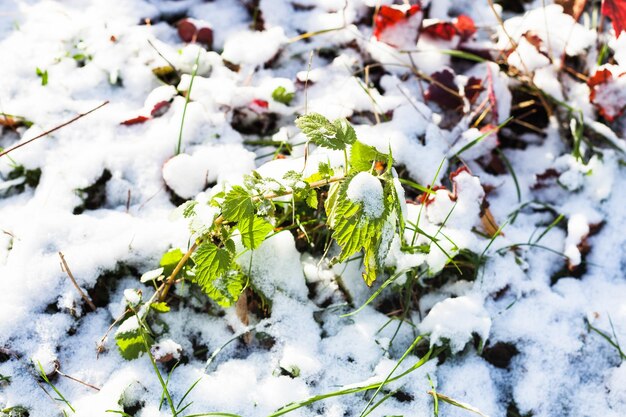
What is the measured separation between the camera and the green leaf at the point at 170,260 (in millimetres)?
1296

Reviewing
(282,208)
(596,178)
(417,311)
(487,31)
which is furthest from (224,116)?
(596,178)

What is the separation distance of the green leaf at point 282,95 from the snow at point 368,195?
0.60 meters

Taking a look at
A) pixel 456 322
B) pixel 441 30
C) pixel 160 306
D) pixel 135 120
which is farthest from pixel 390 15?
pixel 160 306

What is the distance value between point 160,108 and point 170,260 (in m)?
0.54

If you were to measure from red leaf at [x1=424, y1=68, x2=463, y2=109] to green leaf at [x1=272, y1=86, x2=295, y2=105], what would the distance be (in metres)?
0.41

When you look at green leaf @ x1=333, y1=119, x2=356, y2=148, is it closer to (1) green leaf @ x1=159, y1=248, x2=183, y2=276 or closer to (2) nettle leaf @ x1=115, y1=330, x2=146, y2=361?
(1) green leaf @ x1=159, y1=248, x2=183, y2=276

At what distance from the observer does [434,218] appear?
4.68ft

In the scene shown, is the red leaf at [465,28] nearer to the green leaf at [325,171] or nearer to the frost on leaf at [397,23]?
the frost on leaf at [397,23]

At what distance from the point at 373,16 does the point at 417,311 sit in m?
1.00

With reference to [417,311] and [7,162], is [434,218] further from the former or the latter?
[7,162]

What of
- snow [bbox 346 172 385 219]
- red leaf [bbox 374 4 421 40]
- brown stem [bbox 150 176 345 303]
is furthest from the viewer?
red leaf [bbox 374 4 421 40]

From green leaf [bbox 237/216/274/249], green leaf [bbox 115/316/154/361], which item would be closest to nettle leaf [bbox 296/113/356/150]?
green leaf [bbox 237/216/274/249]

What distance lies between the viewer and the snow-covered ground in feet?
4.06

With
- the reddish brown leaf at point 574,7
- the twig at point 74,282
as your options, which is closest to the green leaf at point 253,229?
the twig at point 74,282
